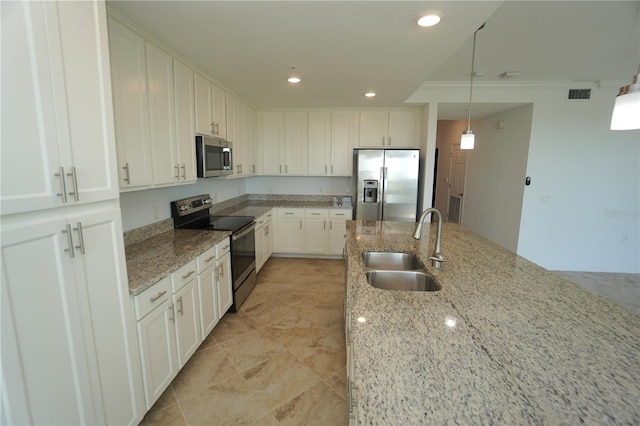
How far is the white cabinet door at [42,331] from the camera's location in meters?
0.97

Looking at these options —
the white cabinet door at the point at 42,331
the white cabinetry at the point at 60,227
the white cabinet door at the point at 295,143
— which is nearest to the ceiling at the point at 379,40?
the white cabinetry at the point at 60,227

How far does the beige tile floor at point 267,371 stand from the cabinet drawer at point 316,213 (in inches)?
59.1

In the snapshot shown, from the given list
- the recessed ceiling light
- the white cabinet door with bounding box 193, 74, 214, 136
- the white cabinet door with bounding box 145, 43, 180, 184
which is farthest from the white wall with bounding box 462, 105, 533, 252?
the white cabinet door with bounding box 145, 43, 180, 184

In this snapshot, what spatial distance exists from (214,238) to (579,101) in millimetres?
5123

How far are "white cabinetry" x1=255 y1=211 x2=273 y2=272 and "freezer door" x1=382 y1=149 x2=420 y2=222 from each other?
1780 millimetres

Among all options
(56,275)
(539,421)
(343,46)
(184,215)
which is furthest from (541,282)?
(184,215)

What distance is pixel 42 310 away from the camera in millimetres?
1069

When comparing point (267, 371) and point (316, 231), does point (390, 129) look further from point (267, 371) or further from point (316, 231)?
point (267, 371)

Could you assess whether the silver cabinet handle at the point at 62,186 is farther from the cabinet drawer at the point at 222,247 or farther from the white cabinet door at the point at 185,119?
the cabinet drawer at the point at 222,247

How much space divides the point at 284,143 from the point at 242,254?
2.35 meters

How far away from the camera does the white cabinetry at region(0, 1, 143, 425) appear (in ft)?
3.20

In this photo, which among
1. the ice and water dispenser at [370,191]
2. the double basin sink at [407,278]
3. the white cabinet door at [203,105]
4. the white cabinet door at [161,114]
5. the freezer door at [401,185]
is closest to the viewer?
the double basin sink at [407,278]

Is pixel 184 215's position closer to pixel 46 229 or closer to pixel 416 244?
pixel 46 229

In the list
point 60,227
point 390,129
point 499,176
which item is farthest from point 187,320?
point 499,176
